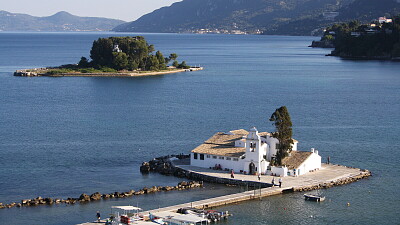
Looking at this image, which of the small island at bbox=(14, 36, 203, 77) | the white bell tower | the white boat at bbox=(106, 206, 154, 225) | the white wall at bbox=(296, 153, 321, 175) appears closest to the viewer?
the white boat at bbox=(106, 206, 154, 225)

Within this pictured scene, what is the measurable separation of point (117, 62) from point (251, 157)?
9534 centimetres

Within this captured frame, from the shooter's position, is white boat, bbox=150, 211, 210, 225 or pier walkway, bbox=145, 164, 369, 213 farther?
pier walkway, bbox=145, 164, 369, 213

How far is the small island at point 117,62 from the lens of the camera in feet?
472

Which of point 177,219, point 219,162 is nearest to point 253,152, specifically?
point 219,162

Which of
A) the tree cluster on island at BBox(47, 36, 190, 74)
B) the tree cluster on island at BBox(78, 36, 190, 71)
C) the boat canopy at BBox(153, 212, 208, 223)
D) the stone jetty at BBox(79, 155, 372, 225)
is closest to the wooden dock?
the stone jetty at BBox(79, 155, 372, 225)

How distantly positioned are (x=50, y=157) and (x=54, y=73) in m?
84.8

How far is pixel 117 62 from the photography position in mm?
144625

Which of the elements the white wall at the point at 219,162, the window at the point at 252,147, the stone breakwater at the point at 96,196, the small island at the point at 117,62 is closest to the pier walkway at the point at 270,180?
the white wall at the point at 219,162

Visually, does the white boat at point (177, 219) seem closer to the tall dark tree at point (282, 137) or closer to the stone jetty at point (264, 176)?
the stone jetty at point (264, 176)

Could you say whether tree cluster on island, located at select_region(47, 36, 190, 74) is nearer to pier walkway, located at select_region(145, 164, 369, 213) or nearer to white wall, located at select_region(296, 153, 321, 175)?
pier walkway, located at select_region(145, 164, 369, 213)

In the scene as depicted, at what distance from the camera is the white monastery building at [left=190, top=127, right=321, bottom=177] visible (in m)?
52.2

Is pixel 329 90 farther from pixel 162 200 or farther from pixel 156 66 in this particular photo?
pixel 162 200

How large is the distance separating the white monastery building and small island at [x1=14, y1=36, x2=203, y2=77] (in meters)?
89.4

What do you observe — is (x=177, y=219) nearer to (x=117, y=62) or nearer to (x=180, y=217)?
(x=180, y=217)
